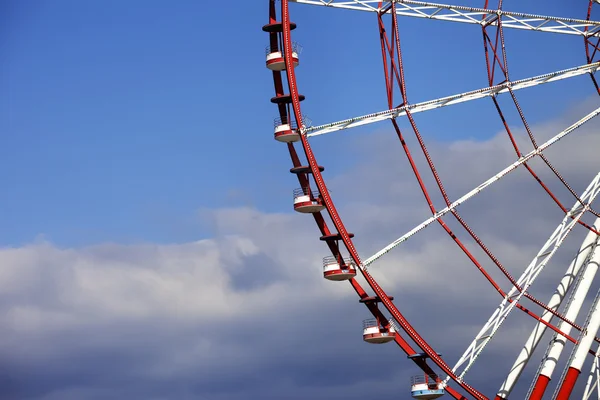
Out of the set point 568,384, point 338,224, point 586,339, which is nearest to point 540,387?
point 568,384

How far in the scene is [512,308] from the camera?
6450cm

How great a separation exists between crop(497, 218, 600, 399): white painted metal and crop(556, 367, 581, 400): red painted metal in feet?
13.8

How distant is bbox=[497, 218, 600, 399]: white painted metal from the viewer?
69.8m

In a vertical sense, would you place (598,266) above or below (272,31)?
below

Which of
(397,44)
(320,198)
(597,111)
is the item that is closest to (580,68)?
(597,111)

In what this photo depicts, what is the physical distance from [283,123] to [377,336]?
11.1 meters

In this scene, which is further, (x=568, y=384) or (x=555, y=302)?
(x=555, y=302)

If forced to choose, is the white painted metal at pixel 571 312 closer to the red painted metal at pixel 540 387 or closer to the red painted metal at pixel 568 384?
the red painted metal at pixel 540 387

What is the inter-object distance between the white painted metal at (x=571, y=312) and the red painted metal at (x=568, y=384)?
1.72 metres

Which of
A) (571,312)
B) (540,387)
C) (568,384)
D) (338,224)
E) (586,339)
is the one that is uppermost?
(338,224)

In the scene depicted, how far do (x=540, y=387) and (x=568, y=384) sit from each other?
1.74 metres

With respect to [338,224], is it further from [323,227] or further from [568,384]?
[568,384]

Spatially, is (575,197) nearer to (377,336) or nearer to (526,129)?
(526,129)

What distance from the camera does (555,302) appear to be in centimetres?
7069
